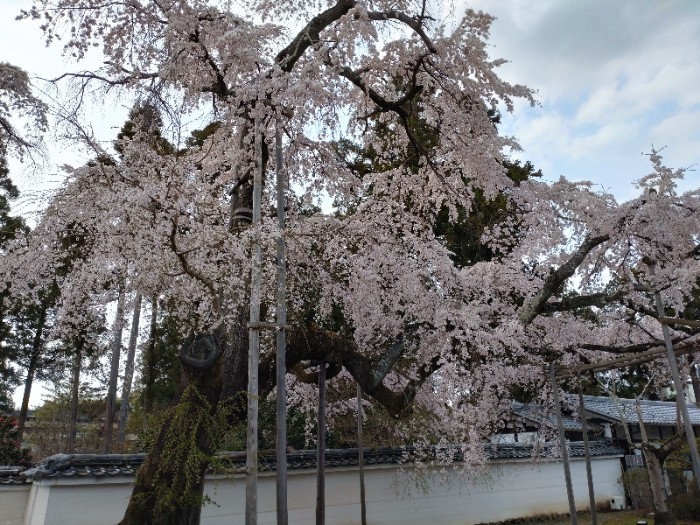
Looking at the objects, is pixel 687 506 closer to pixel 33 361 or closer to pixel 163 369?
pixel 163 369

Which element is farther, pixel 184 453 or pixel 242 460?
pixel 242 460

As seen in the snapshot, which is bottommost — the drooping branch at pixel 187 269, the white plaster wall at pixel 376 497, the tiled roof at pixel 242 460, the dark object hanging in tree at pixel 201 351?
the white plaster wall at pixel 376 497

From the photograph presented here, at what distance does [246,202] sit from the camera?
720 centimetres

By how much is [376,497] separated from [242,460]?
3193mm

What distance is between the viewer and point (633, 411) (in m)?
17.0

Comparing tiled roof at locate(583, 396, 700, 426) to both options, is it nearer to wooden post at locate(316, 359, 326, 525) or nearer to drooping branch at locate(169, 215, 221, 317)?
wooden post at locate(316, 359, 326, 525)

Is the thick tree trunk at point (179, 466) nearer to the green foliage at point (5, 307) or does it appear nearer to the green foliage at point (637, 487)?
the green foliage at point (5, 307)

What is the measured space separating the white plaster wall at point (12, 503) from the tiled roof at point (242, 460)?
0.13 metres

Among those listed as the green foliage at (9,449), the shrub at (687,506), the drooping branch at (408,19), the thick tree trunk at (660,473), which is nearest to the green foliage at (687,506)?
the shrub at (687,506)

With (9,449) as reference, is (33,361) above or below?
above

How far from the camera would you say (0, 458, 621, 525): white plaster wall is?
7.07m

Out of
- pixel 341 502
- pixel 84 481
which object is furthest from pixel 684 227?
pixel 84 481

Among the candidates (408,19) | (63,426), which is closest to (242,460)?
(408,19)

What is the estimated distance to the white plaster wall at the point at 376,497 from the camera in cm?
707
